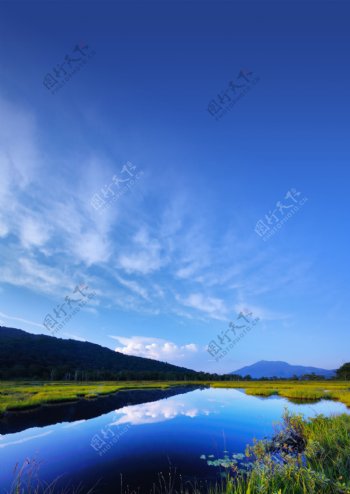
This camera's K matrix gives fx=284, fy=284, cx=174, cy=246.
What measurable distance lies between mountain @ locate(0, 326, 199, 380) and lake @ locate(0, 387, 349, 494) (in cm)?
6953

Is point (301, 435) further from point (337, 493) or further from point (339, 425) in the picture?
point (337, 493)

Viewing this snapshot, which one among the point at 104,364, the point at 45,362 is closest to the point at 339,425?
the point at 45,362

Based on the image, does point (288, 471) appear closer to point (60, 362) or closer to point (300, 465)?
point (300, 465)

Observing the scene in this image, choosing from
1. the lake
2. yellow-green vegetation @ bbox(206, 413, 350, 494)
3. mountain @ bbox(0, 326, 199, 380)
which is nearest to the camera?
yellow-green vegetation @ bbox(206, 413, 350, 494)

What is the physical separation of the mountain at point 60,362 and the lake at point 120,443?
228 feet

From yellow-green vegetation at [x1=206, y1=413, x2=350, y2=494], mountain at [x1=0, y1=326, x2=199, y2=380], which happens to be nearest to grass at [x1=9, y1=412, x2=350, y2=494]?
yellow-green vegetation at [x1=206, y1=413, x2=350, y2=494]

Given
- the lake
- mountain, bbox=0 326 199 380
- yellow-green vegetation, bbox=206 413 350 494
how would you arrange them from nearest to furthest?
yellow-green vegetation, bbox=206 413 350 494, the lake, mountain, bbox=0 326 199 380

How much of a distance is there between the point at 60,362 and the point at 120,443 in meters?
105

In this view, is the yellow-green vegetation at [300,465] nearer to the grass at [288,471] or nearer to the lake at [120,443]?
the grass at [288,471]

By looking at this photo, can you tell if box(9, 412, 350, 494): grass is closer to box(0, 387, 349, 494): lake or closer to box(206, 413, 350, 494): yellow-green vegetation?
box(206, 413, 350, 494): yellow-green vegetation

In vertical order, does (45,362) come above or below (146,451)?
above

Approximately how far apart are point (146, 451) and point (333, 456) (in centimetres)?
1044

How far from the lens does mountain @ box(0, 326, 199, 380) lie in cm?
8819

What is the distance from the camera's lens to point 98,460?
1384cm
